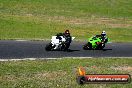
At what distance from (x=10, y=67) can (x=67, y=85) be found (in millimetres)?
4683

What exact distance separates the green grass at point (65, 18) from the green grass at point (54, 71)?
43.8ft

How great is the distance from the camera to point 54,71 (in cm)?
2080

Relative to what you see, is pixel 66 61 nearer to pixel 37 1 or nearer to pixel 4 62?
pixel 4 62

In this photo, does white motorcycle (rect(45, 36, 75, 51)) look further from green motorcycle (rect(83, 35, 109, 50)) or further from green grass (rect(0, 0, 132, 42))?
green grass (rect(0, 0, 132, 42))

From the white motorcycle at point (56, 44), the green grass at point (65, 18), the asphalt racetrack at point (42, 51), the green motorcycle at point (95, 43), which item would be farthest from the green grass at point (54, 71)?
the green grass at point (65, 18)

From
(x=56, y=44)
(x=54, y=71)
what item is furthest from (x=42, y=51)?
(x=54, y=71)

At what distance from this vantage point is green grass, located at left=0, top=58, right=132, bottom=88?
710 inches

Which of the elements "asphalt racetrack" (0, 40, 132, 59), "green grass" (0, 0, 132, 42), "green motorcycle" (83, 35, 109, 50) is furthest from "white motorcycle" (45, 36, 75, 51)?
"green grass" (0, 0, 132, 42)

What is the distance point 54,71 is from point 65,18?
3482 cm

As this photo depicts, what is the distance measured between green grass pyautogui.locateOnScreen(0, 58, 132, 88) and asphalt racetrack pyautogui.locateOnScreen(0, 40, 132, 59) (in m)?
2.14

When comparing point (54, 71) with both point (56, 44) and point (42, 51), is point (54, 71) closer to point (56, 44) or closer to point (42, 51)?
point (42, 51)

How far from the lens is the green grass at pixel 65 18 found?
4309 cm

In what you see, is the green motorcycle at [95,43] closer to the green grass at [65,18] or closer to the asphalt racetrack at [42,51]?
the asphalt racetrack at [42,51]

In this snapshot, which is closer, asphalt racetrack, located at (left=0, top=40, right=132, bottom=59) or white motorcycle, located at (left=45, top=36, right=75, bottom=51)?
asphalt racetrack, located at (left=0, top=40, right=132, bottom=59)
